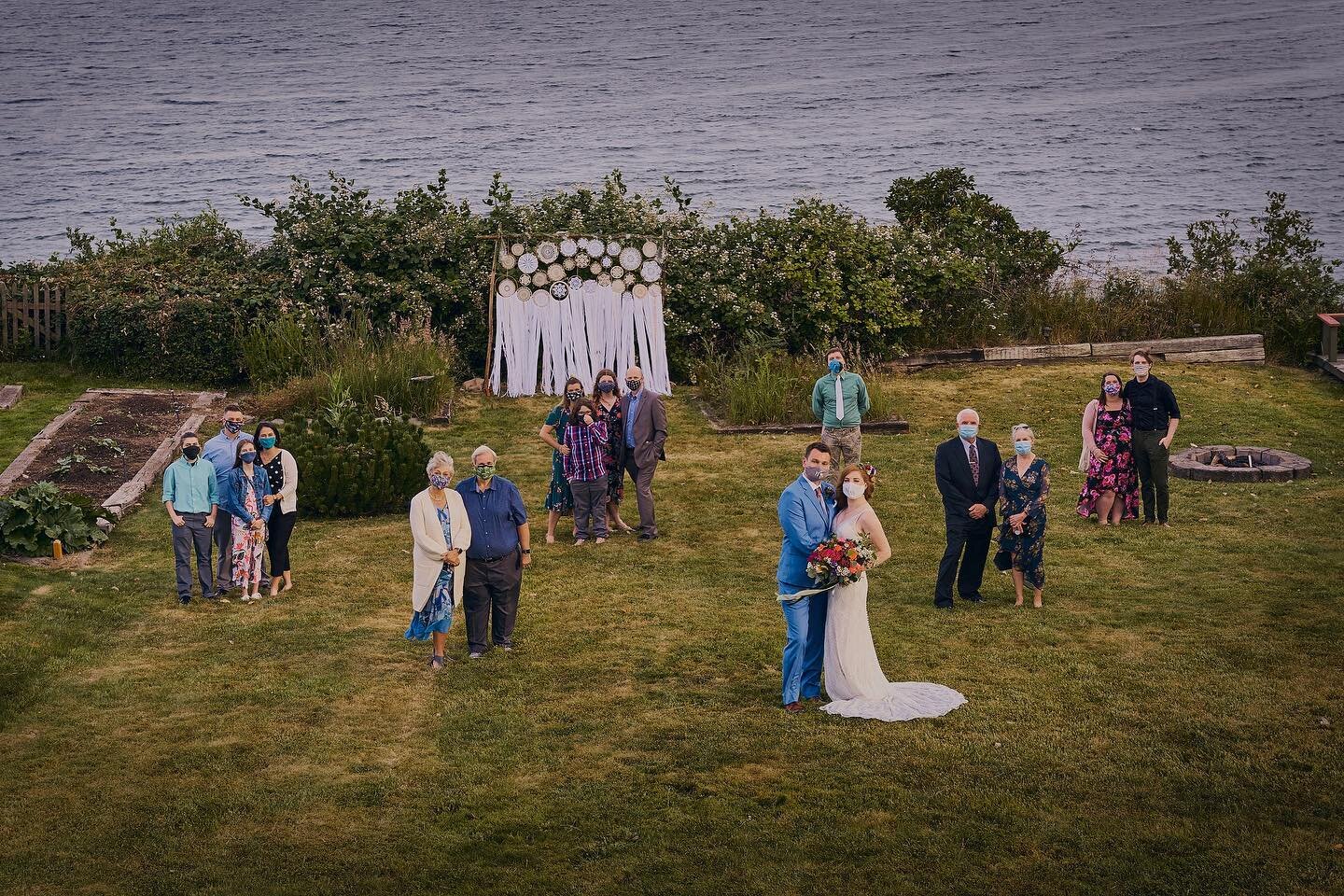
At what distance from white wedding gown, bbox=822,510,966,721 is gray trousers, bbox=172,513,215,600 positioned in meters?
6.10

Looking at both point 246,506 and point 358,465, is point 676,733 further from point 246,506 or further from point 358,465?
point 358,465

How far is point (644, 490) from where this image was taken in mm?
15992

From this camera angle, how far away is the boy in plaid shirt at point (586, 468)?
1552cm

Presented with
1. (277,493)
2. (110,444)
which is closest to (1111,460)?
(277,493)

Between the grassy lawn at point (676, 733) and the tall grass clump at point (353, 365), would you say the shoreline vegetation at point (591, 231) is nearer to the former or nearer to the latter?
the tall grass clump at point (353, 365)

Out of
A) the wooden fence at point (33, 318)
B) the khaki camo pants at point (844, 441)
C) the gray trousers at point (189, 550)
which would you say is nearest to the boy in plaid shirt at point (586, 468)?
the khaki camo pants at point (844, 441)

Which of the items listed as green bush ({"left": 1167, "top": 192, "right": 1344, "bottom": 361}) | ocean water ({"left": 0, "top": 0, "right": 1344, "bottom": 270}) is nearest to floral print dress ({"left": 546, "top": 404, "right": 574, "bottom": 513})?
green bush ({"left": 1167, "top": 192, "right": 1344, "bottom": 361})

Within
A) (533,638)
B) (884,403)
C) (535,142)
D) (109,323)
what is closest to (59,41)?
Answer: (535,142)

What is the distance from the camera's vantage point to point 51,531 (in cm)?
1569

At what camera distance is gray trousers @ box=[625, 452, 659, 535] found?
16.0 m

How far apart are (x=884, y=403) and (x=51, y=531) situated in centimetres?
1123

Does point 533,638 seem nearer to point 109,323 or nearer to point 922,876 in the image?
point 922,876

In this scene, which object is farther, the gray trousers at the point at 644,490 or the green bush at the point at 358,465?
the green bush at the point at 358,465

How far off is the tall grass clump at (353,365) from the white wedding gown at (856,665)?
11157mm
